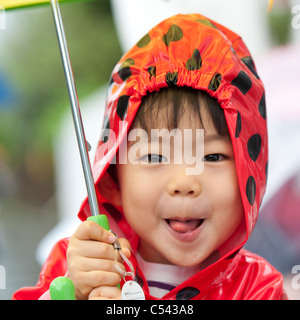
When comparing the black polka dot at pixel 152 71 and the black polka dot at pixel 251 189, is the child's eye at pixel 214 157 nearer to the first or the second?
the black polka dot at pixel 251 189

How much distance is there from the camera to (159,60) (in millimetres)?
899

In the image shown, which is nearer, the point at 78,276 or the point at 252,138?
the point at 78,276

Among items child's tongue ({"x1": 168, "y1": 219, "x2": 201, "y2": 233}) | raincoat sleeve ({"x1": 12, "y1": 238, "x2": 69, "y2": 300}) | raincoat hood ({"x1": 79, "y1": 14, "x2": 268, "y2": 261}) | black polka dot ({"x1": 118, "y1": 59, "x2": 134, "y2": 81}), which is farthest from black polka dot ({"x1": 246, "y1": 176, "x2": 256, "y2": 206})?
raincoat sleeve ({"x1": 12, "y1": 238, "x2": 69, "y2": 300})

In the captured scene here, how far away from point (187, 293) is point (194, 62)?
1.43 feet

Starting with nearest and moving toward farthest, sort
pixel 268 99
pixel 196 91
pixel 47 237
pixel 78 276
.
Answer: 1. pixel 78 276
2. pixel 196 91
3. pixel 268 99
4. pixel 47 237

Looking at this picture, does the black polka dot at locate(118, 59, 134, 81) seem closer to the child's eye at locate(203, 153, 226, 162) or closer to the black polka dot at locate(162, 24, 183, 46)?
the black polka dot at locate(162, 24, 183, 46)

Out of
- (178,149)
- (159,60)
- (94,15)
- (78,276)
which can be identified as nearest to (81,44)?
(94,15)

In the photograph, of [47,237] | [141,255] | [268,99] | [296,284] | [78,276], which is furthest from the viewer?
[47,237]

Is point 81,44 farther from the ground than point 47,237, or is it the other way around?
point 81,44

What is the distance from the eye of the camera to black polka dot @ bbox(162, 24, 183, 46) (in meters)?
0.90

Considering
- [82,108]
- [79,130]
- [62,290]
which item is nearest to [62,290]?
[62,290]

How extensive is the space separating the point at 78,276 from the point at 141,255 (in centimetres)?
26

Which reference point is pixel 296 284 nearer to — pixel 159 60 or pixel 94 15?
pixel 159 60

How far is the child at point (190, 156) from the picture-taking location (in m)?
0.85
